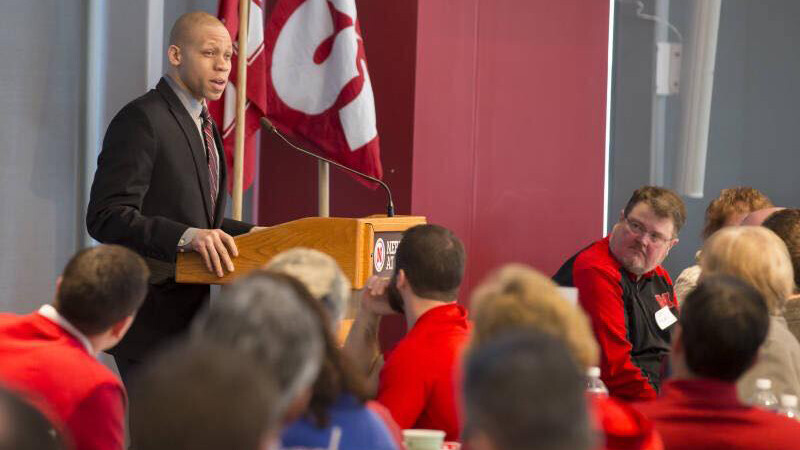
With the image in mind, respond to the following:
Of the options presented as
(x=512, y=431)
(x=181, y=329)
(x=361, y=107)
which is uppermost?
(x=361, y=107)

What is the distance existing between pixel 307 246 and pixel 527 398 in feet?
7.28

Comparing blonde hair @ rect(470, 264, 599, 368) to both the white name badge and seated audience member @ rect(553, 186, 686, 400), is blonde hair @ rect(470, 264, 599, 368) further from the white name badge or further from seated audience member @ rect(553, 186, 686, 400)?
the white name badge

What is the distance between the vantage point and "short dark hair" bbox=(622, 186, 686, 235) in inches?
173

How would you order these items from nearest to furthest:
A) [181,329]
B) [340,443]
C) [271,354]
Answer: [271,354]
[340,443]
[181,329]

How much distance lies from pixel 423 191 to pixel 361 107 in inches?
22.1

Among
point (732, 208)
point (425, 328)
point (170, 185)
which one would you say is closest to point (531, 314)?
point (425, 328)

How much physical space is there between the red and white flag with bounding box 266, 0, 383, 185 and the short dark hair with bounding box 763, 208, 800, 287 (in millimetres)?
1730

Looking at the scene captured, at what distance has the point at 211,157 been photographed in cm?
374

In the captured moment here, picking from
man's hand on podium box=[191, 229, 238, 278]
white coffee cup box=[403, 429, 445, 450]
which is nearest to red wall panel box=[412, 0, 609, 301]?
man's hand on podium box=[191, 229, 238, 278]

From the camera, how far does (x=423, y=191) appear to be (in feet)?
16.9

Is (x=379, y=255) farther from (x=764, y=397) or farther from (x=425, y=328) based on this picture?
(x=764, y=397)

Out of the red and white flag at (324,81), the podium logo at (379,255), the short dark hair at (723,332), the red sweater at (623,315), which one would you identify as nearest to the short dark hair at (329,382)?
the short dark hair at (723,332)

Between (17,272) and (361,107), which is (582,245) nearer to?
(361,107)

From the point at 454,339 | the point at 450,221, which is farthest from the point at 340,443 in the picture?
the point at 450,221
